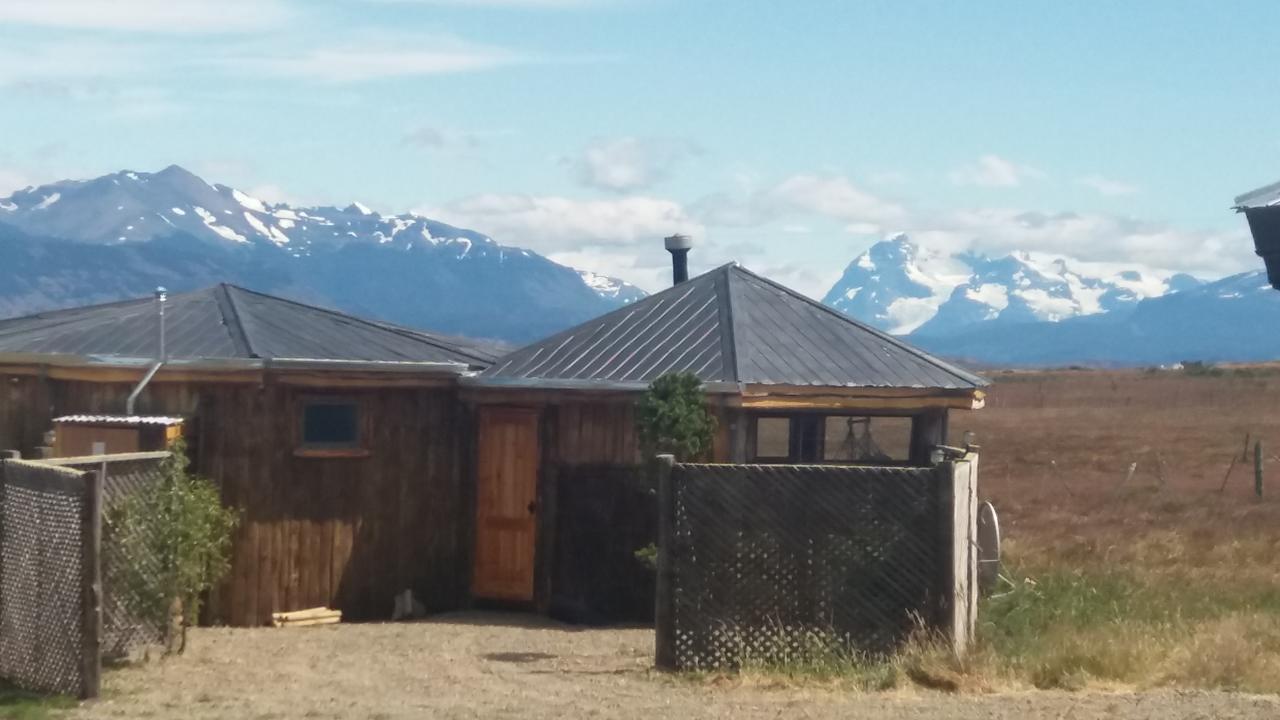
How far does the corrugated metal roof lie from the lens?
15.7 meters

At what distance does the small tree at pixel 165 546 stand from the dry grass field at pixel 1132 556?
565cm

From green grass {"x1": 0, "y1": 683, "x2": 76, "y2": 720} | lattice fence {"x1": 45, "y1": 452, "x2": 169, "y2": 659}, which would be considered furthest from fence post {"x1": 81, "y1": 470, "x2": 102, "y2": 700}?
lattice fence {"x1": 45, "y1": 452, "x2": 169, "y2": 659}

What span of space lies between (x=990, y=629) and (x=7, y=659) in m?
7.04

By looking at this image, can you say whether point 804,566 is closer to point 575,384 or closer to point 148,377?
point 575,384

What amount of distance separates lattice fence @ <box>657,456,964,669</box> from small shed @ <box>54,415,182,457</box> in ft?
17.4

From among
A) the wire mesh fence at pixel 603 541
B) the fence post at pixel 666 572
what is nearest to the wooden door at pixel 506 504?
the wire mesh fence at pixel 603 541

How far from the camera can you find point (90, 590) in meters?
11.2

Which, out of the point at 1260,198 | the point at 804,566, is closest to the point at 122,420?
the point at 804,566

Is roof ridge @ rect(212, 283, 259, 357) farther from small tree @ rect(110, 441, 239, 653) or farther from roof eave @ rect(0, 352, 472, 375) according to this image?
Answer: small tree @ rect(110, 441, 239, 653)

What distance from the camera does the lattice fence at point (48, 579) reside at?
11195 millimetres

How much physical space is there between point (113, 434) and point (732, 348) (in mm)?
5707

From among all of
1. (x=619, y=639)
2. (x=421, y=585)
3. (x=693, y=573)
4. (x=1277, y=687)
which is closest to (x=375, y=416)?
(x=421, y=585)

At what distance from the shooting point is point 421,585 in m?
17.5

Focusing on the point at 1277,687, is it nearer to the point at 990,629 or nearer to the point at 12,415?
Answer: the point at 990,629
